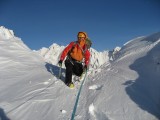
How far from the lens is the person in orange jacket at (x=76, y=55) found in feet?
29.2

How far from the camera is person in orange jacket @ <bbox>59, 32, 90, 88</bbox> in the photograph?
891cm

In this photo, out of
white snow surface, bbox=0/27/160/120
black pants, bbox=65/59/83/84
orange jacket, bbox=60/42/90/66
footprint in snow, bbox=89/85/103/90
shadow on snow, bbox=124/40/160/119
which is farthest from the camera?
orange jacket, bbox=60/42/90/66

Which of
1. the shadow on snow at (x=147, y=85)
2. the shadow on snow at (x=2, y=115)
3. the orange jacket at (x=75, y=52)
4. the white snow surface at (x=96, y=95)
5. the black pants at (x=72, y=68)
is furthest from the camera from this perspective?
the orange jacket at (x=75, y=52)

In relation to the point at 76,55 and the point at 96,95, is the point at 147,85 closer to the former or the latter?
the point at 96,95

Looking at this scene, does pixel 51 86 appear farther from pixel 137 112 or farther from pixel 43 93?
pixel 137 112

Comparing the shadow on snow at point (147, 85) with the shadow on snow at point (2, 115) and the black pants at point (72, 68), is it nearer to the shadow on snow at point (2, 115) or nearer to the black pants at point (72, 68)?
the black pants at point (72, 68)

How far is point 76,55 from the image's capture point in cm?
910

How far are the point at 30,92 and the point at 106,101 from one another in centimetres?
246

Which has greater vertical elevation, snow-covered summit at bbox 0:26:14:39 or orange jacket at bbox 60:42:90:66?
snow-covered summit at bbox 0:26:14:39

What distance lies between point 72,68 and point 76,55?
53cm

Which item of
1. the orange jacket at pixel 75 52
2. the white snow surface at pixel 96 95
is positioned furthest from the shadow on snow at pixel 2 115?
the orange jacket at pixel 75 52

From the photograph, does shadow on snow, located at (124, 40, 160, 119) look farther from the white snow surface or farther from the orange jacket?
the orange jacket

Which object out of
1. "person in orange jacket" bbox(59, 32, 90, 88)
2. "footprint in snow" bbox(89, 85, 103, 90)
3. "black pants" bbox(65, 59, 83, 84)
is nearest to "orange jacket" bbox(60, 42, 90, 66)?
"person in orange jacket" bbox(59, 32, 90, 88)

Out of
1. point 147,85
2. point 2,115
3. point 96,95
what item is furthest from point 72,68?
point 2,115
